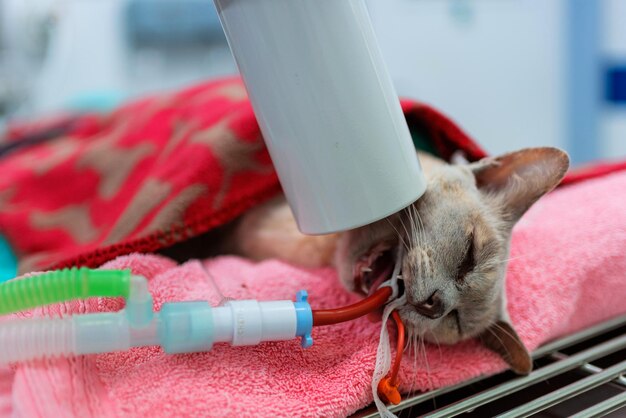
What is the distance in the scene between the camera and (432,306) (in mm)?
755

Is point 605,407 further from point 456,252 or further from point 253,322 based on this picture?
point 253,322

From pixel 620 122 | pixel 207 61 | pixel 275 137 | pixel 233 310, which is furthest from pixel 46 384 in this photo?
pixel 620 122

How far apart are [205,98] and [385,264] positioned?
0.64m

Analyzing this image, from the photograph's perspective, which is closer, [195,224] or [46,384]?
[46,384]

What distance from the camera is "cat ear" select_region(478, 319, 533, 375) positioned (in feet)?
2.57

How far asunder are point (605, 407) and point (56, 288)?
2.07 ft

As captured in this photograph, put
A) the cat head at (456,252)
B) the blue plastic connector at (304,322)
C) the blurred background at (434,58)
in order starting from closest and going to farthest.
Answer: the blue plastic connector at (304,322) → the cat head at (456,252) → the blurred background at (434,58)

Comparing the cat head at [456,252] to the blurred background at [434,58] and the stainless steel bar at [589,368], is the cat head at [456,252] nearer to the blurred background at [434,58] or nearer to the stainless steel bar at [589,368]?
the stainless steel bar at [589,368]

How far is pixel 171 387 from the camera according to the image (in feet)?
2.00

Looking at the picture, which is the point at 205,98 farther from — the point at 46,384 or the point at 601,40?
the point at 601,40

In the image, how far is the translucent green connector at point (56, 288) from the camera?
0.54m

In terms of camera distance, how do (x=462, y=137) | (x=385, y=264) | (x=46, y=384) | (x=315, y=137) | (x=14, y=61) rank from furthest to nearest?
(x=14, y=61), (x=462, y=137), (x=385, y=264), (x=315, y=137), (x=46, y=384)

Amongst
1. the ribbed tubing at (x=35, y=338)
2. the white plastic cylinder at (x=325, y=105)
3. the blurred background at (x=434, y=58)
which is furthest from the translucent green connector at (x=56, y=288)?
the blurred background at (x=434, y=58)

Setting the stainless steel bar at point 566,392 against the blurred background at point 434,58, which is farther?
the blurred background at point 434,58
